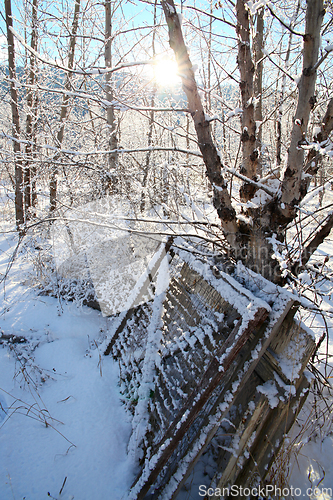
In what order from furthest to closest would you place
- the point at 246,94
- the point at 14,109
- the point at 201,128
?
the point at 14,109 < the point at 246,94 < the point at 201,128

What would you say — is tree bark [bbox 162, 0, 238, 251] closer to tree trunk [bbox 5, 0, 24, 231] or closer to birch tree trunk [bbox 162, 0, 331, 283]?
→ birch tree trunk [bbox 162, 0, 331, 283]

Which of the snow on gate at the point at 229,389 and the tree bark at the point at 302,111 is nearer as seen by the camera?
the snow on gate at the point at 229,389

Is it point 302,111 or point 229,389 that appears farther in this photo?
point 302,111

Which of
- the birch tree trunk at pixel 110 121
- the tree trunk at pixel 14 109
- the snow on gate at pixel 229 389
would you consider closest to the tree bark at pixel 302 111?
the snow on gate at pixel 229 389

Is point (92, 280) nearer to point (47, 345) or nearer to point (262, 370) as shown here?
point (47, 345)

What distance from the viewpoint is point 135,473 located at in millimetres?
1899

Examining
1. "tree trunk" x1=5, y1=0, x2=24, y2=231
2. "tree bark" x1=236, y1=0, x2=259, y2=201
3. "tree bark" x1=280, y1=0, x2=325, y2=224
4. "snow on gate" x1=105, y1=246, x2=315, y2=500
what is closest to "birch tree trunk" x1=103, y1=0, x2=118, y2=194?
"tree trunk" x1=5, y1=0, x2=24, y2=231

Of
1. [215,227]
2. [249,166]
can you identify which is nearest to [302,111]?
[249,166]

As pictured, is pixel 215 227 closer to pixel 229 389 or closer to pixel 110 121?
pixel 229 389

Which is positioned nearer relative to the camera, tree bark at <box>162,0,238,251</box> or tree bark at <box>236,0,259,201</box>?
tree bark at <box>162,0,238,251</box>

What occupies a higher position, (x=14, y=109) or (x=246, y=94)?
(x=14, y=109)

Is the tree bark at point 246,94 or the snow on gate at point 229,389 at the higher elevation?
the tree bark at point 246,94

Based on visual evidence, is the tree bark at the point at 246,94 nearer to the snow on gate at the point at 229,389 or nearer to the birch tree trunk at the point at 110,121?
the snow on gate at the point at 229,389

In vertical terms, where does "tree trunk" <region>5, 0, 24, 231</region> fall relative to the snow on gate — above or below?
above
